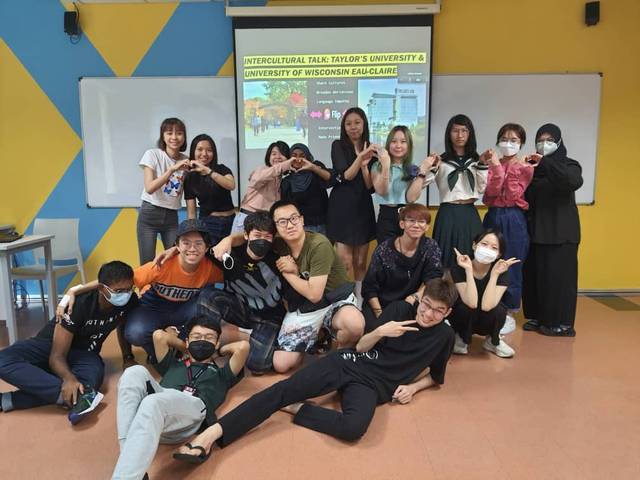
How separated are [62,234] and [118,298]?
227cm

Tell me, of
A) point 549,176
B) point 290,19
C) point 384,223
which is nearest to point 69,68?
point 290,19

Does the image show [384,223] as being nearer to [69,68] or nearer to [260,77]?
[260,77]

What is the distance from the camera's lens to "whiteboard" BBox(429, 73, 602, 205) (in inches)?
162

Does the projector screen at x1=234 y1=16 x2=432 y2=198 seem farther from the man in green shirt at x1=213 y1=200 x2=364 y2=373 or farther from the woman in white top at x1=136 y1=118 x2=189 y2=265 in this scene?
the man in green shirt at x1=213 y1=200 x2=364 y2=373

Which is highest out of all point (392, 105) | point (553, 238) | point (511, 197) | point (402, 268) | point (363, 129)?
point (392, 105)

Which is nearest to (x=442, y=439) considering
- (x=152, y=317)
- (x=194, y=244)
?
(x=194, y=244)

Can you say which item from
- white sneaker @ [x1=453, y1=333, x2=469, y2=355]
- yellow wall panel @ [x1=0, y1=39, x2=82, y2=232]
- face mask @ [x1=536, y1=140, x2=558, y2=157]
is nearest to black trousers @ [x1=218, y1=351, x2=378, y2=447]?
white sneaker @ [x1=453, y1=333, x2=469, y2=355]

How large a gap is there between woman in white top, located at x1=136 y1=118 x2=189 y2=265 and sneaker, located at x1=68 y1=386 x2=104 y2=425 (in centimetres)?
137

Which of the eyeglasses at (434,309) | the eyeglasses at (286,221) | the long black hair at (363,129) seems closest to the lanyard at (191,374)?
the eyeglasses at (286,221)

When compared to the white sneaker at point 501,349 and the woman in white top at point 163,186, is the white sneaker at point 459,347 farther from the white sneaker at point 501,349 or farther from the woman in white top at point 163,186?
the woman in white top at point 163,186

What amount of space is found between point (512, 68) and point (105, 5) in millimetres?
3813

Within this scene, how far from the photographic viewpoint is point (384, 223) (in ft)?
10.3

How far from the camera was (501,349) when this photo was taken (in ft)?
9.31

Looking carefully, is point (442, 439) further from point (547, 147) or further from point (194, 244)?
point (547, 147)
